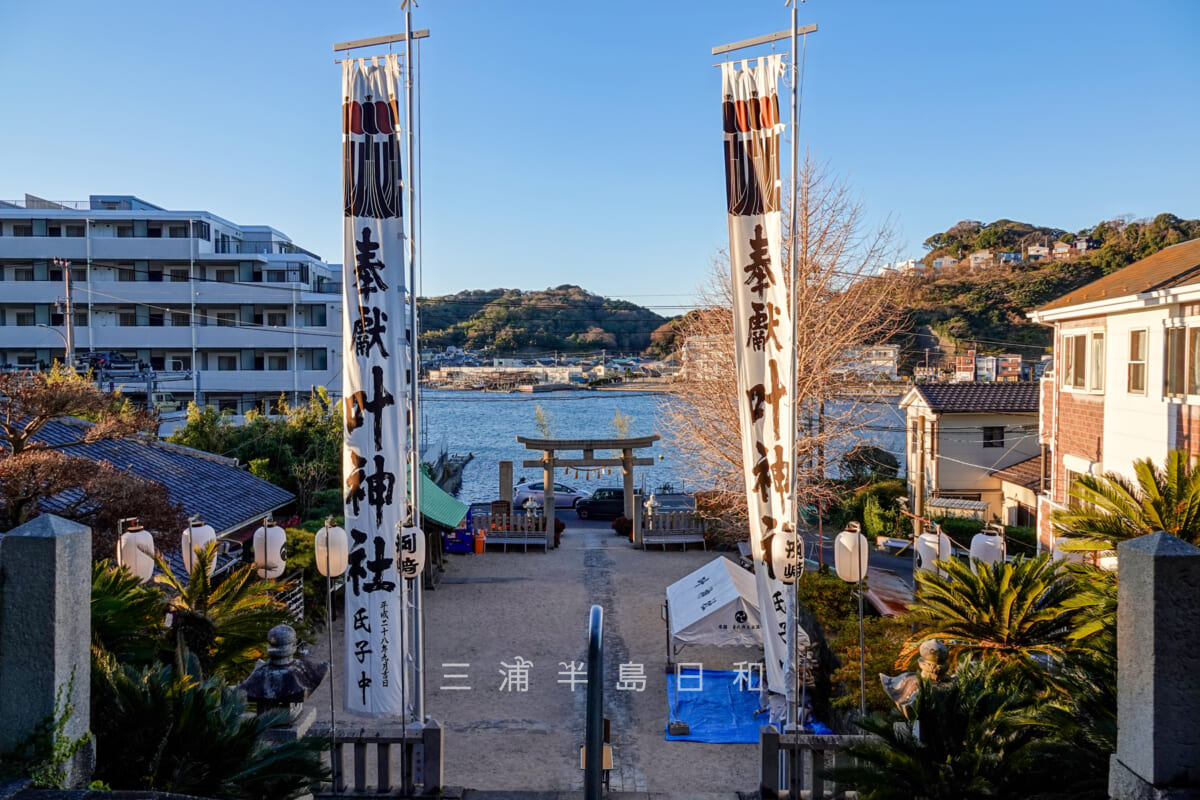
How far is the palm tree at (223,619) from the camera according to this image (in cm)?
698

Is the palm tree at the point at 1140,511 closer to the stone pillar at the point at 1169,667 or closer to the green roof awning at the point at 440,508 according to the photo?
A: the stone pillar at the point at 1169,667

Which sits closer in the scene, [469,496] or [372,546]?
[372,546]

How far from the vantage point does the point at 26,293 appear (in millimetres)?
37688

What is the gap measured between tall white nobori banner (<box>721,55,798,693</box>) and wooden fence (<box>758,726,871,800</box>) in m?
1.57

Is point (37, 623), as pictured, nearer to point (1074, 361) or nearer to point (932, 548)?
point (932, 548)

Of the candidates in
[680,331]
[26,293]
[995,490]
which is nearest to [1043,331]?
[995,490]

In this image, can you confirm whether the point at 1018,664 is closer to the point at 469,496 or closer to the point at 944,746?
the point at 944,746

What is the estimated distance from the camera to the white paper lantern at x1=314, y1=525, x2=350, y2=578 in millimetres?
8422

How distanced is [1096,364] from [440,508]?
14.2 m

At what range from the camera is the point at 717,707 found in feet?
36.4

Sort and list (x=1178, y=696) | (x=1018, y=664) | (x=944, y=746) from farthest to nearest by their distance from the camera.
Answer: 1. (x=1018, y=664)
2. (x=944, y=746)
3. (x=1178, y=696)

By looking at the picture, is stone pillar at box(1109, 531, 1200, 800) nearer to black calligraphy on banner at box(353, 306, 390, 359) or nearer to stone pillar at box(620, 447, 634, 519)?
black calligraphy on banner at box(353, 306, 390, 359)

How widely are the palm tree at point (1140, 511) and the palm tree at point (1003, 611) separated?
27.6 inches

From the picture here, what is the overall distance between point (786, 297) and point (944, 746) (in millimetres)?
4672
